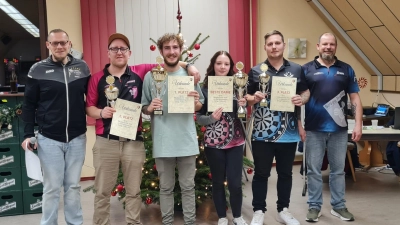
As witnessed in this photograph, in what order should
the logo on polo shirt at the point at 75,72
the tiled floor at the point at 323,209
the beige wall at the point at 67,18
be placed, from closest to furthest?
the logo on polo shirt at the point at 75,72 → the tiled floor at the point at 323,209 → the beige wall at the point at 67,18

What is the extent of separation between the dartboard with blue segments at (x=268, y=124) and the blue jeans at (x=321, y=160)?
0.45 m

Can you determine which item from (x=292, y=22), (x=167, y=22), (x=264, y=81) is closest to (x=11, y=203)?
(x=264, y=81)

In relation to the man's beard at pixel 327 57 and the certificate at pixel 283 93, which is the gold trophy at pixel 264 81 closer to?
the certificate at pixel 283 93

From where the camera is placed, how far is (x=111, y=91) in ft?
8.74

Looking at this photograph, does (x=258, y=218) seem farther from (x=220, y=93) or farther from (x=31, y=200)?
Answer: (x=31, y=200)

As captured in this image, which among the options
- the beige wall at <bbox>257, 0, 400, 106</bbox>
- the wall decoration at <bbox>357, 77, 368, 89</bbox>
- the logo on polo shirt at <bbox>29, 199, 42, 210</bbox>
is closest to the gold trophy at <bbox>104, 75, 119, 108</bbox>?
the logo on polo shirt at <bbox>29, 199, 42, 210</bbox>

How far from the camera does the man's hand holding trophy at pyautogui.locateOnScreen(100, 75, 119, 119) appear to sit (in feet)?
8.74

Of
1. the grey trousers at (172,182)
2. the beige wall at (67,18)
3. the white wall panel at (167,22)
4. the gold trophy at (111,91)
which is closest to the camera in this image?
the gold trophy at (111,91)

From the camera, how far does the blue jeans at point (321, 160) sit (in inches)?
130

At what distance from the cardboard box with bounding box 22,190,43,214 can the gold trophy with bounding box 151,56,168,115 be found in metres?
1.83

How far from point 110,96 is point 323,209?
227cm

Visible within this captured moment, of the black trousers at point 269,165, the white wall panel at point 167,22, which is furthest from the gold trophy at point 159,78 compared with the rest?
the white wall panel at point 167,22

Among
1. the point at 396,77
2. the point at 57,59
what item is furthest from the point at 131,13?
the point at 396,77

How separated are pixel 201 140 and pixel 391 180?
2632 mm
